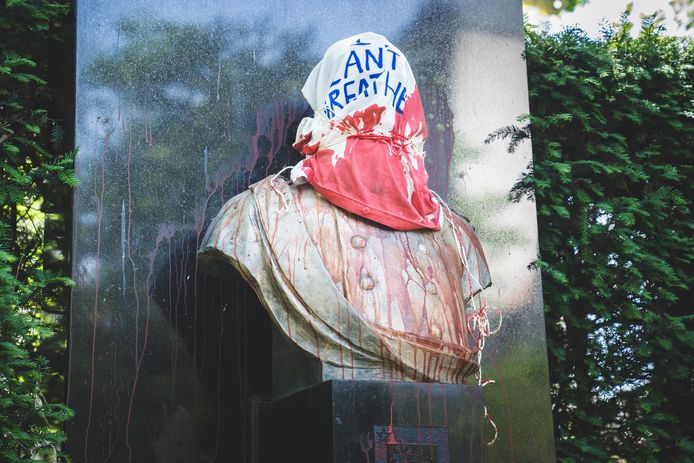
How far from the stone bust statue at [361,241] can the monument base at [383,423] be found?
132 mm

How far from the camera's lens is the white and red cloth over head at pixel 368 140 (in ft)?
13.1

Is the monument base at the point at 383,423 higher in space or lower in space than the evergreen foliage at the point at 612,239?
lower

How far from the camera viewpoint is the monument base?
11.4 ft

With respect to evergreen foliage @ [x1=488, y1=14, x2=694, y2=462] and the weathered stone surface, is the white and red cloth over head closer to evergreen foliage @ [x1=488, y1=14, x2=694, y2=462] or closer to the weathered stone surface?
the weathered stone surface

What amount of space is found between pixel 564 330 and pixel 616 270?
446mm

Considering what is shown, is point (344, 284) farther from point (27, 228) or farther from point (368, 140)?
point (27, 228)

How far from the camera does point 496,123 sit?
17.3 feet

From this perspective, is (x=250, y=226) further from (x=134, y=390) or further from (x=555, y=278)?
(x=555, y=278)

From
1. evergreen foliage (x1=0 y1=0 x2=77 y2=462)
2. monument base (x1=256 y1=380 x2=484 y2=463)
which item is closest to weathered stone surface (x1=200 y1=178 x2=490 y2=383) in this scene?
Result: monument base (x1=256 y1=380 x2=484 y2=463)

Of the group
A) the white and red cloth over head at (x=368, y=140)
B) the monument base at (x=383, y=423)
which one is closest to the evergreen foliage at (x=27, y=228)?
the monument base at (x=383, y=423)

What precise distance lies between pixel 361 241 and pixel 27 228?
1.99m

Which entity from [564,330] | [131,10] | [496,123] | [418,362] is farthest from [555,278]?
[131,10]

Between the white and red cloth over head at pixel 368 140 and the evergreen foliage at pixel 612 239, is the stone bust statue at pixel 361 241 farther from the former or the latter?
the evergreen foliage at pixel 612 239

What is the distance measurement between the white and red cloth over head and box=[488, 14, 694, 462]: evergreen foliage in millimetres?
1235
